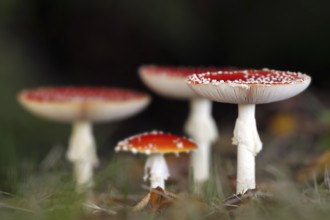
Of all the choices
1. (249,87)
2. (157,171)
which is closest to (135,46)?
(157,171)

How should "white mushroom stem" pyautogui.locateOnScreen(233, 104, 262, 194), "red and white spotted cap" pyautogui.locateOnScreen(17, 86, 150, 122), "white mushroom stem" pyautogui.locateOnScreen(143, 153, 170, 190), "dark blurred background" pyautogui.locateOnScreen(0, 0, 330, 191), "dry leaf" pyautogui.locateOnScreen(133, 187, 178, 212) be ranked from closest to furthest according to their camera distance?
"dry leaf" pyautogui.locateOnScreen(133, 187, 178, 212) < "white mushroom stem" pyautogui.locateOnScreen(233, 104, 262, 194) < "white mushroom stem" pyautogui.locateOnScreen(143, 153, 170, 190) < "red and white spotted cap" pyautogui.locateOnScreen(17, 86, 150, 122) < "dark blurred background" pyautogui.locateOnScreen(0, 0, 330, 191)

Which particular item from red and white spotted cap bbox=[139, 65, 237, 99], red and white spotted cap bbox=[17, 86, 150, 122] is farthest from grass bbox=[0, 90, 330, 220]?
red and white spotted cap bbox=[139, 65, 237, 99]

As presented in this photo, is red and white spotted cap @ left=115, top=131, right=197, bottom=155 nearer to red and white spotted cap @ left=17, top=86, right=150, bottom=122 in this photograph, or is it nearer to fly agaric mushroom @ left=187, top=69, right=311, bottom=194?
fly agaric mushroom @ left=187, top=69, right=311, bottom=194

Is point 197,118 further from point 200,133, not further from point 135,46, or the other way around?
point 135,46

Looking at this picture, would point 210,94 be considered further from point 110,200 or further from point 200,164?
point 200,164

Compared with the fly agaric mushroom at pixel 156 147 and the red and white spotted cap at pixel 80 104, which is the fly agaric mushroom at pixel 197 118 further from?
the fly agaric mushroom at pixel 156 147

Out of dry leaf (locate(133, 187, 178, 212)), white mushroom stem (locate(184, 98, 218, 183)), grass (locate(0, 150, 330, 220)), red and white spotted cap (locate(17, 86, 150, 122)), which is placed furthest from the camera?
white mushroom stem (locate(184, 98, 218, 183))

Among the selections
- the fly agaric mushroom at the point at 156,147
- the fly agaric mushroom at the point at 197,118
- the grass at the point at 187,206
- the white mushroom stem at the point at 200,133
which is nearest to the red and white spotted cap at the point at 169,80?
the fly agaric mushroom at the point at 197,118
